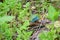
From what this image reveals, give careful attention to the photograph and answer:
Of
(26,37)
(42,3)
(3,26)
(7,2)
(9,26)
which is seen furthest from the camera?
(42,3)

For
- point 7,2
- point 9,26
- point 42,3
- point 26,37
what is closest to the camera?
point 26,37

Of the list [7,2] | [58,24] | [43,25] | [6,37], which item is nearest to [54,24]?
[58,24]

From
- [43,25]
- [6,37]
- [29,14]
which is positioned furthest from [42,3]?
[6,37]

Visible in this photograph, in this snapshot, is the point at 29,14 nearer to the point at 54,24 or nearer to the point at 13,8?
the point at 13,8

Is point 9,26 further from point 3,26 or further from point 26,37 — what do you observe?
point 26,37

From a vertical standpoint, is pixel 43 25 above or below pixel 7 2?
below

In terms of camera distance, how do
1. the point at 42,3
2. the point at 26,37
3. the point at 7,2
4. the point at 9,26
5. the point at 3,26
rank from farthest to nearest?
the point at 42,3 → the point at 7,2 → the point at 9,26 → the point at 3,26 → the point at 26,37

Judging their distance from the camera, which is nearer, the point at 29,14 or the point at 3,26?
the point at 3,26

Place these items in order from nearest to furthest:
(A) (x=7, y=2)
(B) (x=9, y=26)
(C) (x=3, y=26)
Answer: (C) (x=3, y=26) → (B) (x=9, y=26) → (A) (x=7, y=2)

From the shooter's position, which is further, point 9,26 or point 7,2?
point 7,2
